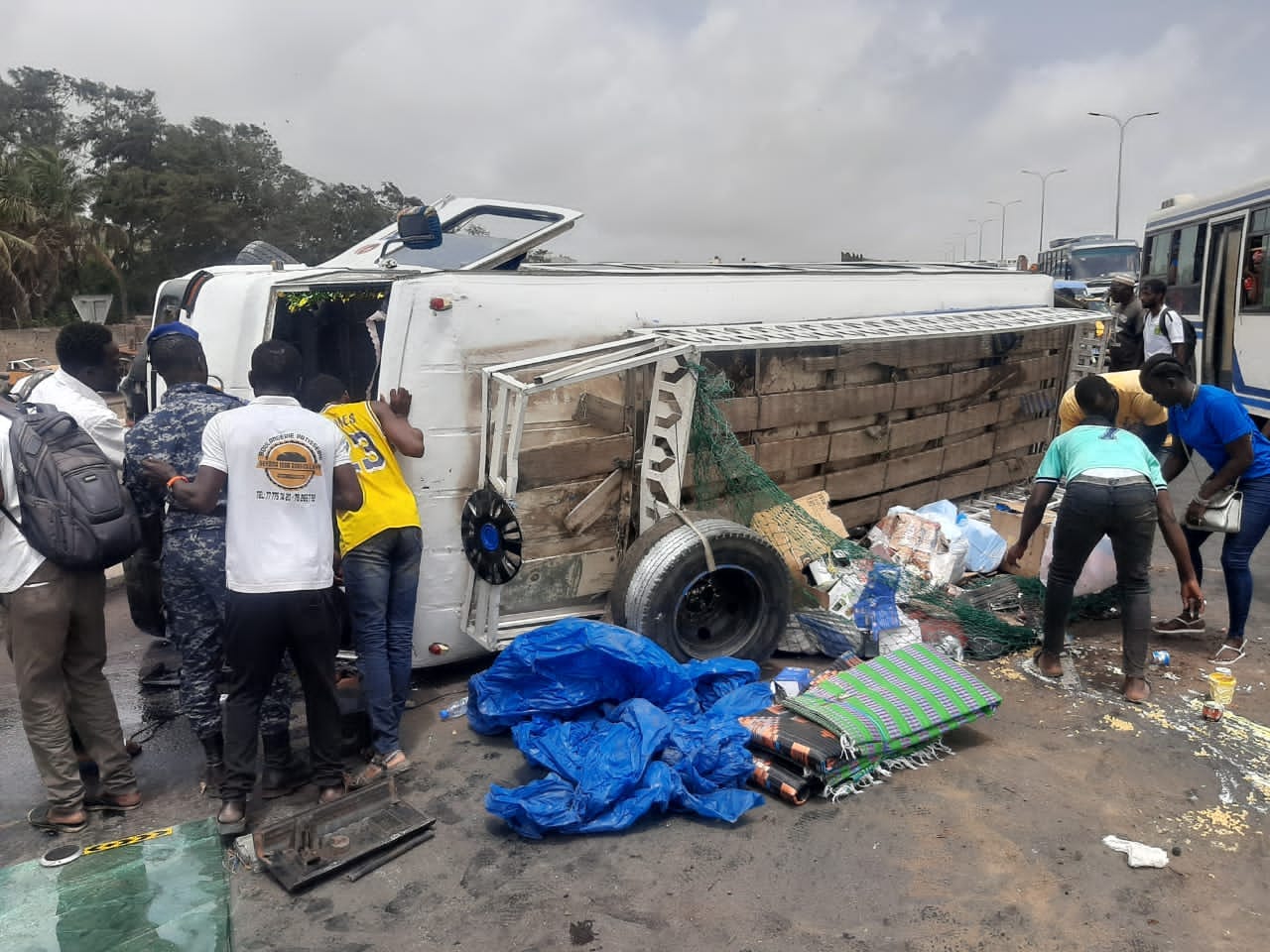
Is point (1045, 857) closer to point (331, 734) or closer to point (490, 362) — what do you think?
point (331, 734)

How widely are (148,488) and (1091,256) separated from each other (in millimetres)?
25680

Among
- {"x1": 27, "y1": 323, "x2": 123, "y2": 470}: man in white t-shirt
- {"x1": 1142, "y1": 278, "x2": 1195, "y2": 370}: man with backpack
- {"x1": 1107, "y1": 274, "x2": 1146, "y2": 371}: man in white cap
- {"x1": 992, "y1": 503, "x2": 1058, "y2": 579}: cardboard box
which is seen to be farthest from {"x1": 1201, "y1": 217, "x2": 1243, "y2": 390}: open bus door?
{"x1": 27, "y1": 323, "x2": 123, "y2": 470}: man in white t-shirt

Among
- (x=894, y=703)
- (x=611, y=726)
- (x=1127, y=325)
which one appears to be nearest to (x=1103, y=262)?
(x=1127, y=325)

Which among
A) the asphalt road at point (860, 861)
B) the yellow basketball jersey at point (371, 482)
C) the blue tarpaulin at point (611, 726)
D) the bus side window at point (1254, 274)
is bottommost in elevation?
the asphalt road at point (860, 861)

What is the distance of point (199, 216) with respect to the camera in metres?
29.3

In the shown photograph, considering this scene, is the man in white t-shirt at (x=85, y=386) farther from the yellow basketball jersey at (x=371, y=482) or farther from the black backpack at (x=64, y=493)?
the yellow basketball jersey at (x=371, y=482)

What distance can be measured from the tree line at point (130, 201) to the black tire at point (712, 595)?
24.1 metres

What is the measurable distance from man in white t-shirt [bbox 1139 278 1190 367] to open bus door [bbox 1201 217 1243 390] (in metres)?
2.04

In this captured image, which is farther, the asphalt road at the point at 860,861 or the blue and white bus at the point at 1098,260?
the blue and white bus at the point at 1098,260

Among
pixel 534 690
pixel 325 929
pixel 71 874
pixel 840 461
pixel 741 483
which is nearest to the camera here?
pixel 325 929

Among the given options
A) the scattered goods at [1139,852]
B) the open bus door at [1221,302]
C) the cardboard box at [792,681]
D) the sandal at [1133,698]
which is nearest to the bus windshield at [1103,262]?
the open bus door at [1221,302]

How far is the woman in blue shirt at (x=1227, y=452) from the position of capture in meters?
4.77

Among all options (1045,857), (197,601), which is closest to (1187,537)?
(1045,857)

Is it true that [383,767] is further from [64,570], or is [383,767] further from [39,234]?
[39,234]
